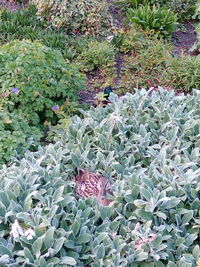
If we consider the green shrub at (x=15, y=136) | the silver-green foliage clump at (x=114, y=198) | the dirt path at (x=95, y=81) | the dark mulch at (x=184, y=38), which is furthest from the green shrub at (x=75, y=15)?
the silver-green foliage clump at (x=114, y=198)

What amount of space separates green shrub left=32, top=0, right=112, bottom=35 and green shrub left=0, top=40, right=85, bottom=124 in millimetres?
1906

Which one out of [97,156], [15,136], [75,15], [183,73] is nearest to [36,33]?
[75,15]

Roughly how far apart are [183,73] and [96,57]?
119cm

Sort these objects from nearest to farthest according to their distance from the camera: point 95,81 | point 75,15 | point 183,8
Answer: point 95,81, point 75,15, point 183,8

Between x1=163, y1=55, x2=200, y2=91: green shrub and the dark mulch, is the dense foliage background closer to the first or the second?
x1=163, y1=55, x2=200, y2=91: green shrub

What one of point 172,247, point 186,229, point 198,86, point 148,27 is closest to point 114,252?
point 172,247

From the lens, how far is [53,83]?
4184mm

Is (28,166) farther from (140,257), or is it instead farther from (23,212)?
(140,257)

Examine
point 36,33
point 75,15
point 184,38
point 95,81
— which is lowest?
point 95,81

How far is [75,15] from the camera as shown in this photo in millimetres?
6207

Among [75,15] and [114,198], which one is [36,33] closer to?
[75,15]

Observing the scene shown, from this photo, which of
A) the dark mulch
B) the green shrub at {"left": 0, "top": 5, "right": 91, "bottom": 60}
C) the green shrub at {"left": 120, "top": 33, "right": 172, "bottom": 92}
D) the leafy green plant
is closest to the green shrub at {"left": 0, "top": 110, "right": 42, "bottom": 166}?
the green shrub at {"left": 120, "top": 33, "right": 172, "bottom": 92}

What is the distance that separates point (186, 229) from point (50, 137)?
1.72 meters

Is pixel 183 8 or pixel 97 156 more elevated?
pixel 183 8
